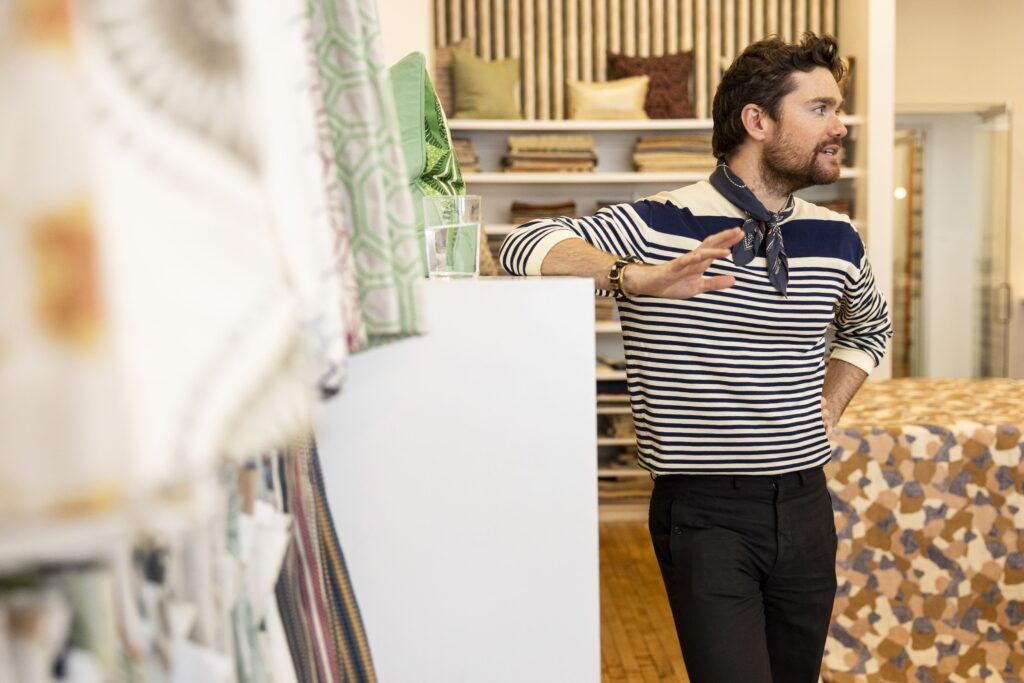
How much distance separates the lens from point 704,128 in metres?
5.10

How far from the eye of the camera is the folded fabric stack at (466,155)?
4.96 m

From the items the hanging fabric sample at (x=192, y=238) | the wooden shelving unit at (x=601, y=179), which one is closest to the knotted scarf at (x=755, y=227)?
the hanging fabric sample at (x=192, y=238)

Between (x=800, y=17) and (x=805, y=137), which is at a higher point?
(x=800, y=17)

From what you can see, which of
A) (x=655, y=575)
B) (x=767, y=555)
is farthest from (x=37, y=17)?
(x=655, y=575)

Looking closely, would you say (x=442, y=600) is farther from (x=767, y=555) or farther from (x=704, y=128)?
(x=704, y=128)

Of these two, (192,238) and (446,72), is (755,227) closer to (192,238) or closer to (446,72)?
(192,238)

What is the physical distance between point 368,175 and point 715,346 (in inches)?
47.2

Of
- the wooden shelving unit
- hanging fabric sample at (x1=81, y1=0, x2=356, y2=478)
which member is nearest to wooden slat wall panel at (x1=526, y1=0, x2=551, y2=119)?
the wooden shelving unit

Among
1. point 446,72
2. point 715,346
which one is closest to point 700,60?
point 446,72

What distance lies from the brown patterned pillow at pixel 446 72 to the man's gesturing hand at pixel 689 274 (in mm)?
3579

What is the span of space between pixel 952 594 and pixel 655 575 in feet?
4.78

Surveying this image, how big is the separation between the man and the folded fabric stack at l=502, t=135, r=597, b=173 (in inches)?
118

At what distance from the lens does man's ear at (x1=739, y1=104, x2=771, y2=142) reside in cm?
200

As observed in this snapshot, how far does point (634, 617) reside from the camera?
3578mm
